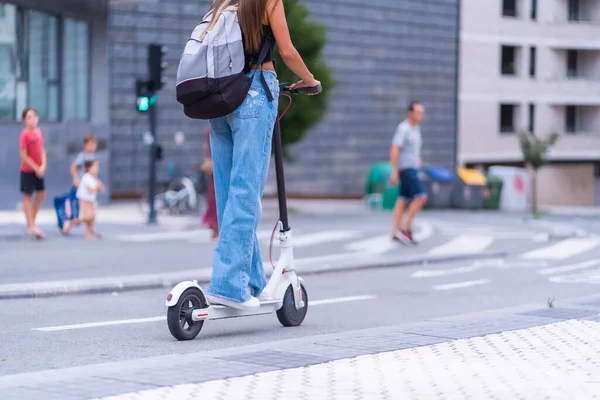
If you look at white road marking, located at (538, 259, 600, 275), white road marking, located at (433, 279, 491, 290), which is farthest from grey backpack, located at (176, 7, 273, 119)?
white road marking, located at (538, 259, 600, 275)

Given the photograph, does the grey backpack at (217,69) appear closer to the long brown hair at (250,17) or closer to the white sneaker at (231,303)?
the long brown hair at (250,17)

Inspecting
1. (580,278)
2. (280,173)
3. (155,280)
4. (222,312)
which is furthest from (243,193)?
(580,278)

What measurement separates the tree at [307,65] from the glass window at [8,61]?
524cm

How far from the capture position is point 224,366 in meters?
5.83

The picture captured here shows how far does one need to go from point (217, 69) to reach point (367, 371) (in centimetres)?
221

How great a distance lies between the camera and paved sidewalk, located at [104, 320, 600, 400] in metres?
5.19

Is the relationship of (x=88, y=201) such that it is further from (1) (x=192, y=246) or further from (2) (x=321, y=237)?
(2) (x=321, y=237)

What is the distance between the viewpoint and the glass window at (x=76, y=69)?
80.7ft

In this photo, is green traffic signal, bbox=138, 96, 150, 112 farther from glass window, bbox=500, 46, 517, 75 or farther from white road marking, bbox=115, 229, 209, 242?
glass window, bbox=500, 46, 517, 75

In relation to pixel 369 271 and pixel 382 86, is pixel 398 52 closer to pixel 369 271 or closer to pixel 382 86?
pixel 382 86

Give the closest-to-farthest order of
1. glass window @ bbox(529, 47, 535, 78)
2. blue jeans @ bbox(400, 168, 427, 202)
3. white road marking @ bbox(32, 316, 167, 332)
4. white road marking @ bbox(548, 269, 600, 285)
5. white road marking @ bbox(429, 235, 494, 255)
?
1. white road marking @ bbox(32, 316, 167, 332)
2. white road marking @ bbox(548, 269, 600, 285)
3. white road marking @ bbox(429, 235, 494, 255)
4. blue jeans @ bbox(400, 168, 427, 202)
5. glass window @ bbox(529, 47, 535, 78)

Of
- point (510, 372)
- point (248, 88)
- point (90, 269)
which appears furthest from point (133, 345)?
point (90, 269)

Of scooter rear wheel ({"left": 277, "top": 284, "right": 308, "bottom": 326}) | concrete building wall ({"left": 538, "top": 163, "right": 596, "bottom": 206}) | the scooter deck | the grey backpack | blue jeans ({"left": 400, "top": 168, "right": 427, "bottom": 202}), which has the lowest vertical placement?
concrete building wall ({"left": 538, "top": 163, "right": 596, "bottom": 206})

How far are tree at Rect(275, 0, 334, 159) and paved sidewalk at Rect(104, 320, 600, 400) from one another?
18.4 metres
